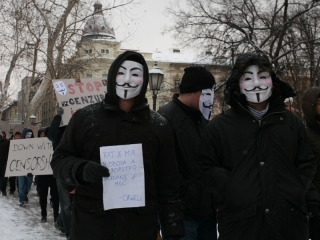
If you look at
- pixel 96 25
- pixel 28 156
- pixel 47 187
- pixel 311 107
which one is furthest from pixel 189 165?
pixel 96 25

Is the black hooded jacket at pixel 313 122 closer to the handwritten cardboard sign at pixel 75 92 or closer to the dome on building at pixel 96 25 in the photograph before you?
the handwritten cardboard sign at pixel 75 92

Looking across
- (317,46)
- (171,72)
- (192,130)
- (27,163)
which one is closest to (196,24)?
(317,46)

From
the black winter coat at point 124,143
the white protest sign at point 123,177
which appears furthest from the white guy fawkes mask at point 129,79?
the white protest sign at point 123,177

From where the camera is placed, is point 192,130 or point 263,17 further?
point 263,17

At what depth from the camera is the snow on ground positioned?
22.4 ft

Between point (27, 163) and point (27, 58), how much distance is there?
11.1 meters

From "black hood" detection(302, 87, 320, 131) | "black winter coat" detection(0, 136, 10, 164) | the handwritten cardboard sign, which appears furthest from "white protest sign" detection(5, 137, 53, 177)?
"black hood" detection(302, 87, 320, 131)

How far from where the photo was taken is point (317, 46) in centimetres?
1978

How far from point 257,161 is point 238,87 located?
22.0 inches

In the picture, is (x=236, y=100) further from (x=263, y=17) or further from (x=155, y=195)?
(x=263, y=17)

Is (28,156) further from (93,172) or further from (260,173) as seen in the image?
(260,173)

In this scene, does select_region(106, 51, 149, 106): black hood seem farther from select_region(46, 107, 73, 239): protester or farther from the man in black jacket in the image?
select_region(46, 107, 73, 239): protester

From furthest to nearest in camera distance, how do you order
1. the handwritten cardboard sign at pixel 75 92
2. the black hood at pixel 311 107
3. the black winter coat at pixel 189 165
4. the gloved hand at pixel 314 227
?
the handwritten cardboard sign at pixel 75 92 → the black hood at pixel 311 107 → the black winter coat at pixel 189 165 → the gloved hand at pixel 314 227

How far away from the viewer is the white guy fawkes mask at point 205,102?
3729 millimetres
